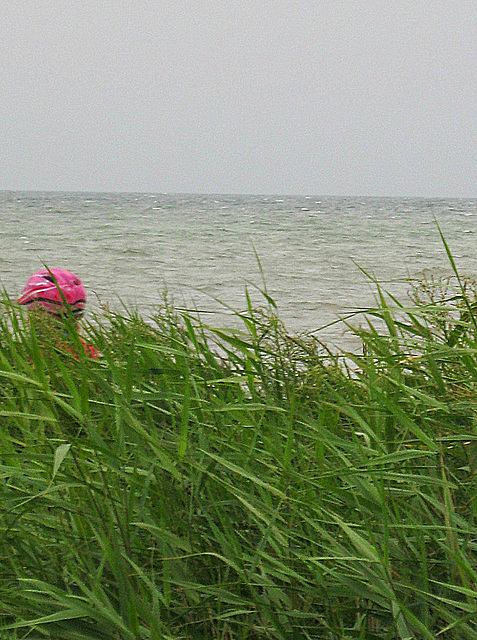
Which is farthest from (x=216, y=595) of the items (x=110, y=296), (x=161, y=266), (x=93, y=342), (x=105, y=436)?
(x=161, y=266)

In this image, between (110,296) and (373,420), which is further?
(110,296)

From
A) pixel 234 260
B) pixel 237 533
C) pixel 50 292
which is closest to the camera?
pixel 237 533

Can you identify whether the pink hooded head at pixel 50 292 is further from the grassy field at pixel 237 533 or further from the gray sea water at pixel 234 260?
the grassy field at pixel 237 533

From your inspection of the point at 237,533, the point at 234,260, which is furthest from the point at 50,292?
the point at 234,260

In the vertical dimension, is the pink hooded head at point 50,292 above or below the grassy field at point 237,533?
above

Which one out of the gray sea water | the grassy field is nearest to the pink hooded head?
the gray sea water

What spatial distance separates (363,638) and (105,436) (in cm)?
71

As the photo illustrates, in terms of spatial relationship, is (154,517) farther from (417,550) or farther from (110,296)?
(110,296)

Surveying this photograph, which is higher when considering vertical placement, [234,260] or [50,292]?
[50,292]

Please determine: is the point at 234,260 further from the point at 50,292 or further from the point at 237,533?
the point at 237,533

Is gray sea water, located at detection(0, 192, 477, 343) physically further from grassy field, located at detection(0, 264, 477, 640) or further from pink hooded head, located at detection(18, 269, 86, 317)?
grassy field, located at detection(0, 264, 477, 640)

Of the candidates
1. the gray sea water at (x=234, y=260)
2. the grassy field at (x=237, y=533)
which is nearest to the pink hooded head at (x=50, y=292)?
the gray sea water at (x=234, y=260)

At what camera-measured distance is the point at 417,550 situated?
1322 millimetres

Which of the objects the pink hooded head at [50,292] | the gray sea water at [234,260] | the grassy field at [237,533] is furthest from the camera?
the gray sea water at [234,260]
